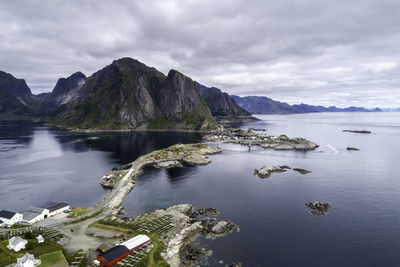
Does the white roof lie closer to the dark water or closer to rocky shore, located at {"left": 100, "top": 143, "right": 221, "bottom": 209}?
the dark water

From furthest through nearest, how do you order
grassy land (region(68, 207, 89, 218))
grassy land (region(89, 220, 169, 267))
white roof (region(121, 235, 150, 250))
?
grassy land (region(68, 207, 89, 218)), white roof (region(121, 235, 150, 250)), grassy land (region(89, 220, 169, 267))

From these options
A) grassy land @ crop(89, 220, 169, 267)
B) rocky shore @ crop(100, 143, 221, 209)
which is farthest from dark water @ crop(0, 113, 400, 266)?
grassy land @ crop(89, 220, 169, 267)

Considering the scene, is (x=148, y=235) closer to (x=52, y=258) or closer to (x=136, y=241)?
(x=136, y=241)

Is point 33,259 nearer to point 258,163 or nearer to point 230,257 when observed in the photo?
point 230,257

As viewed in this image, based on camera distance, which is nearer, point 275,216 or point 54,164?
point 275,216

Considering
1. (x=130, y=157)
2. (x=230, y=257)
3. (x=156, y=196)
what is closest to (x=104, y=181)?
(x=156, y=196)

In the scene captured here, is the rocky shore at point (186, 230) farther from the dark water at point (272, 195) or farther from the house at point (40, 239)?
the house at point (40, 239)
